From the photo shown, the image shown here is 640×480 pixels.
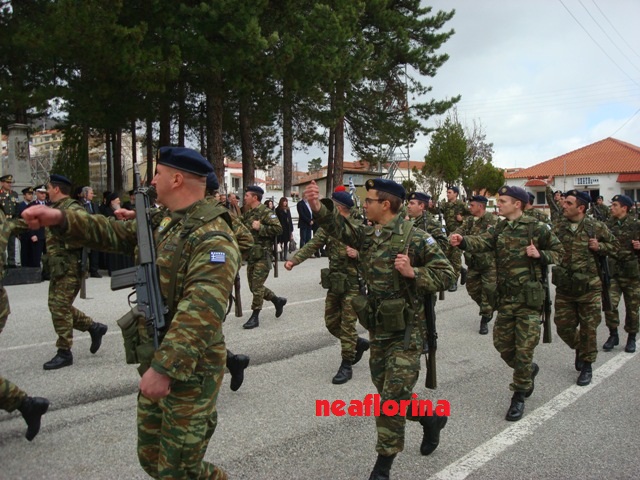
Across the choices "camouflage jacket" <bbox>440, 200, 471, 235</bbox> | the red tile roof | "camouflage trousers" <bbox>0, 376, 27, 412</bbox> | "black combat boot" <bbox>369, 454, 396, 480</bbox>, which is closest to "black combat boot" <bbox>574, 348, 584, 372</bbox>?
"black combat boot" <bbox>369, 454, 396, 480</bbox>

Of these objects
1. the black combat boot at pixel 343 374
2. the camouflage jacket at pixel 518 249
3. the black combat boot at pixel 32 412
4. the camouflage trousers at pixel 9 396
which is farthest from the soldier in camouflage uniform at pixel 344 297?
the camouflage trousers at pixel 9 396

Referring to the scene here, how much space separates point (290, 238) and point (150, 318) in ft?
Result: 52.2

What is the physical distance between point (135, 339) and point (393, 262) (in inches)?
71.1

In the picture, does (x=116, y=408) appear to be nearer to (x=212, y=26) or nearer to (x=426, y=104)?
(x=212, y=26)

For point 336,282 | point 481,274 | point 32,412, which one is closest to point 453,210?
point 481,274

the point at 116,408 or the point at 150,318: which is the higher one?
the point at 150,318

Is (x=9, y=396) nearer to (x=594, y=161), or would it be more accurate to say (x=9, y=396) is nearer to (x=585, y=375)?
(x=585, y=375)

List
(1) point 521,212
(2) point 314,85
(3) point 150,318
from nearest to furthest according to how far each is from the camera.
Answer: (3) point 150,318
(1) point 521,212
(2) point 314,85

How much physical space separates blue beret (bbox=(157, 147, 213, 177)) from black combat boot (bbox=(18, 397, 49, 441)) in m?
2.34

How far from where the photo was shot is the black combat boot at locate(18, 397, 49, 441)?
3.88 m

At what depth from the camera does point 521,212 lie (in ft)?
17.1

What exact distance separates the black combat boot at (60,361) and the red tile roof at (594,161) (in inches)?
2080

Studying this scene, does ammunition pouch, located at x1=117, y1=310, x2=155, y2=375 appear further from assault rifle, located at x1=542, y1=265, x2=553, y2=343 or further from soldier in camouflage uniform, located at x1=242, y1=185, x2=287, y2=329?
soldier in camouflage uniform, located at x1=242, y1=185, x2=287, y2=329

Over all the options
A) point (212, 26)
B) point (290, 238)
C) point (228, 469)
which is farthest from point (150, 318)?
point (290, 238)
